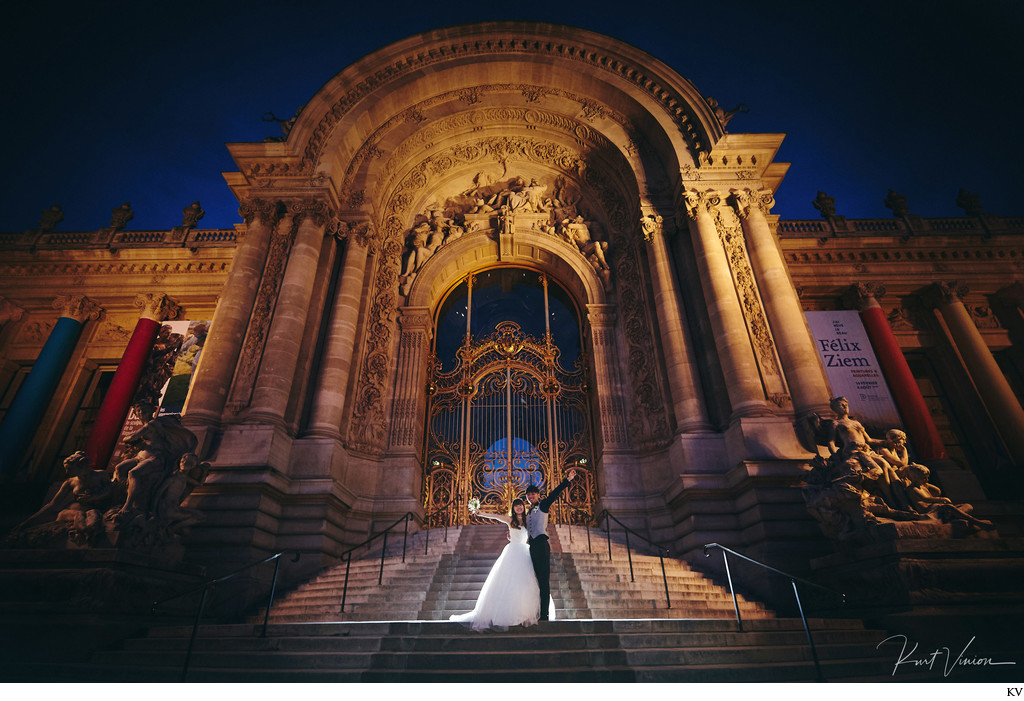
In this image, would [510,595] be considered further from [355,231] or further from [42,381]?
[42,381]

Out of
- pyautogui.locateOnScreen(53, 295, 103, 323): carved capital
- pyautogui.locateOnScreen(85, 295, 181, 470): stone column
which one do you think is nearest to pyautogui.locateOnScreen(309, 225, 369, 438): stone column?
pyautogui.locateOnScreen(85, 295, 181, 470): stone column

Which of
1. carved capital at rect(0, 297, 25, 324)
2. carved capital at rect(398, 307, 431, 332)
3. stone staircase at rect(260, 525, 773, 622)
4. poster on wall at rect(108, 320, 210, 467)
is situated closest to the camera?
stone staircase at rect(260, 525, 773, 622)

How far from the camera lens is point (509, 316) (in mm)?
14242

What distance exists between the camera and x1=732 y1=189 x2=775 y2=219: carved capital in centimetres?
1107

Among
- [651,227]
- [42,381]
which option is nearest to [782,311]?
[651,227]

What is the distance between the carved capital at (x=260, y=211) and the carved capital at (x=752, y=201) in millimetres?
10561

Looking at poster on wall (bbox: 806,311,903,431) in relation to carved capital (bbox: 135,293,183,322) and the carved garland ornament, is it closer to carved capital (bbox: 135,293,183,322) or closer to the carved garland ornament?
the carved garland ornament

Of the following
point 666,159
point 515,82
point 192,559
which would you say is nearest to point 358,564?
point 192,559

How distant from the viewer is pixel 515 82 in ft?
45.1

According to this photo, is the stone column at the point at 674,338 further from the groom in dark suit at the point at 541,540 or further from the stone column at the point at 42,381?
the stone column at the point at 42,381

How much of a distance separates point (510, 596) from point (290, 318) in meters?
7.42

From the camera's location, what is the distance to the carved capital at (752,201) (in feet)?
36.3

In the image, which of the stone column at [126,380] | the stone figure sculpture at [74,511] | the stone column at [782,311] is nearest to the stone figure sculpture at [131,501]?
the stone figure sculpture at [74,511]
